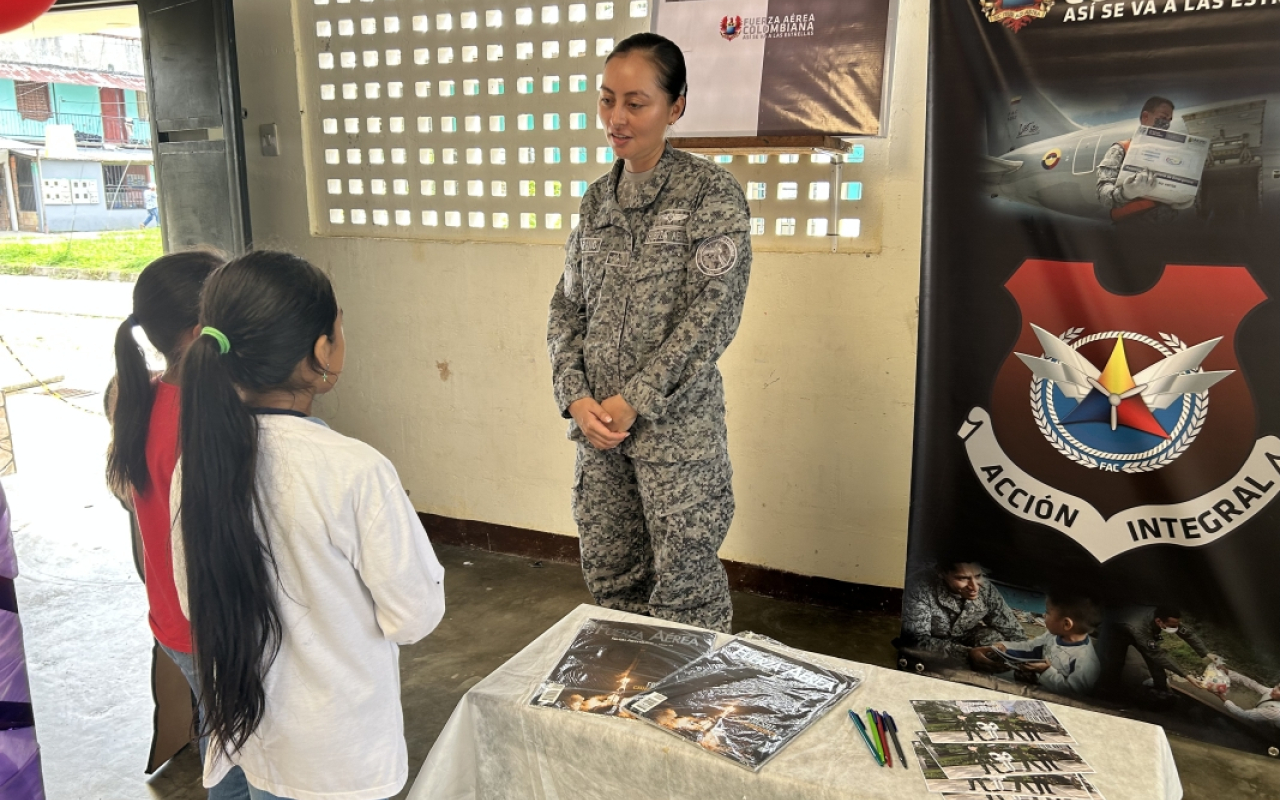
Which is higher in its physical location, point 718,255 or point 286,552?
point 718,255

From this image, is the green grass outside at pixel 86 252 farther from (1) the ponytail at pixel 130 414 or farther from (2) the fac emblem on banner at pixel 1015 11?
(2) the fac emblem on banner at pixel 1015 11

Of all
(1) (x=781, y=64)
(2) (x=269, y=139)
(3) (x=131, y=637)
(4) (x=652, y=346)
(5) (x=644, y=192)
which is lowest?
(3) (x=131, y=637)

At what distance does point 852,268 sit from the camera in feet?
9.21

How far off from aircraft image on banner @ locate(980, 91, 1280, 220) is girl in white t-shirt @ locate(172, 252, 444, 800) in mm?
1765

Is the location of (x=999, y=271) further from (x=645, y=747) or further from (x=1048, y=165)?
(x=645, y=747)

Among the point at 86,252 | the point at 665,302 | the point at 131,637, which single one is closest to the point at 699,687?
the point at 665,302

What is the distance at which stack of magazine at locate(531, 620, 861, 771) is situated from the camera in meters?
1.26

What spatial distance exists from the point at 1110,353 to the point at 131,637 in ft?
9.73

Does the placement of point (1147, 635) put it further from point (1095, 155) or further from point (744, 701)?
point (744, 701)

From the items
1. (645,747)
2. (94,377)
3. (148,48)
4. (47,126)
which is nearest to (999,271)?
(645,747)

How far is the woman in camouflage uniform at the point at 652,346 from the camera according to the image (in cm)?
202

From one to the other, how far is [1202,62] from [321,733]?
2287 millimetres

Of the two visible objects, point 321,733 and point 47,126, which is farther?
point 47,126

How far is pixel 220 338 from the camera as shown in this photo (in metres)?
1.19
